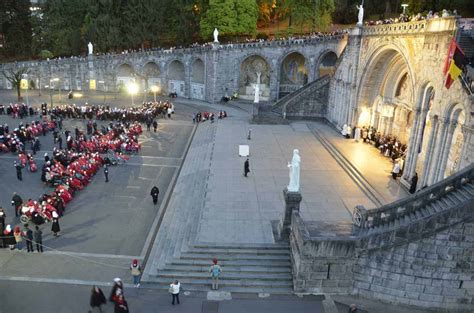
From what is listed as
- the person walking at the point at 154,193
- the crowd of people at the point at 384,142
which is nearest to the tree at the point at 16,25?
the crowd of people at the point at 384,142

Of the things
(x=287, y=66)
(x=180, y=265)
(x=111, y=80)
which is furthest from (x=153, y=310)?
(x=111, y=80)

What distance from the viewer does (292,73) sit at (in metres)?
49.1

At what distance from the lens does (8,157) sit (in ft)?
88.4

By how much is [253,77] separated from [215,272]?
131 feet

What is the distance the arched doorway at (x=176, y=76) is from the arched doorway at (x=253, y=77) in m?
9.49

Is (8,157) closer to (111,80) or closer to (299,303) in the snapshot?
(299,303)

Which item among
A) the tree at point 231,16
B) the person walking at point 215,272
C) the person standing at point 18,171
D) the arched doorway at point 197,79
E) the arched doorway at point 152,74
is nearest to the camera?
the person walking at point 215,272

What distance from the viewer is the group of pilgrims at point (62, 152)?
17.7 meters

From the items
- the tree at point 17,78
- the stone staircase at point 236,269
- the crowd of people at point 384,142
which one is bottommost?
the stone staircase at point 236,269

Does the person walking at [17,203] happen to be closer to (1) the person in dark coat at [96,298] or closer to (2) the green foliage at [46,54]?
(1) the person in dark coat at [96,298]

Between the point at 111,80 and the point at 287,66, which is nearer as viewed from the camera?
the point at 287,66

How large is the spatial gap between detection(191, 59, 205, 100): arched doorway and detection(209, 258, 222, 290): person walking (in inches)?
1608

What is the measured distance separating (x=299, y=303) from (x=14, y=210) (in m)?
13.9

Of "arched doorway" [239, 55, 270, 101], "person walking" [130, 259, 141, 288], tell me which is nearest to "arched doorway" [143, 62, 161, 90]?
"arched doorway" [239, 55, 270, 101]
